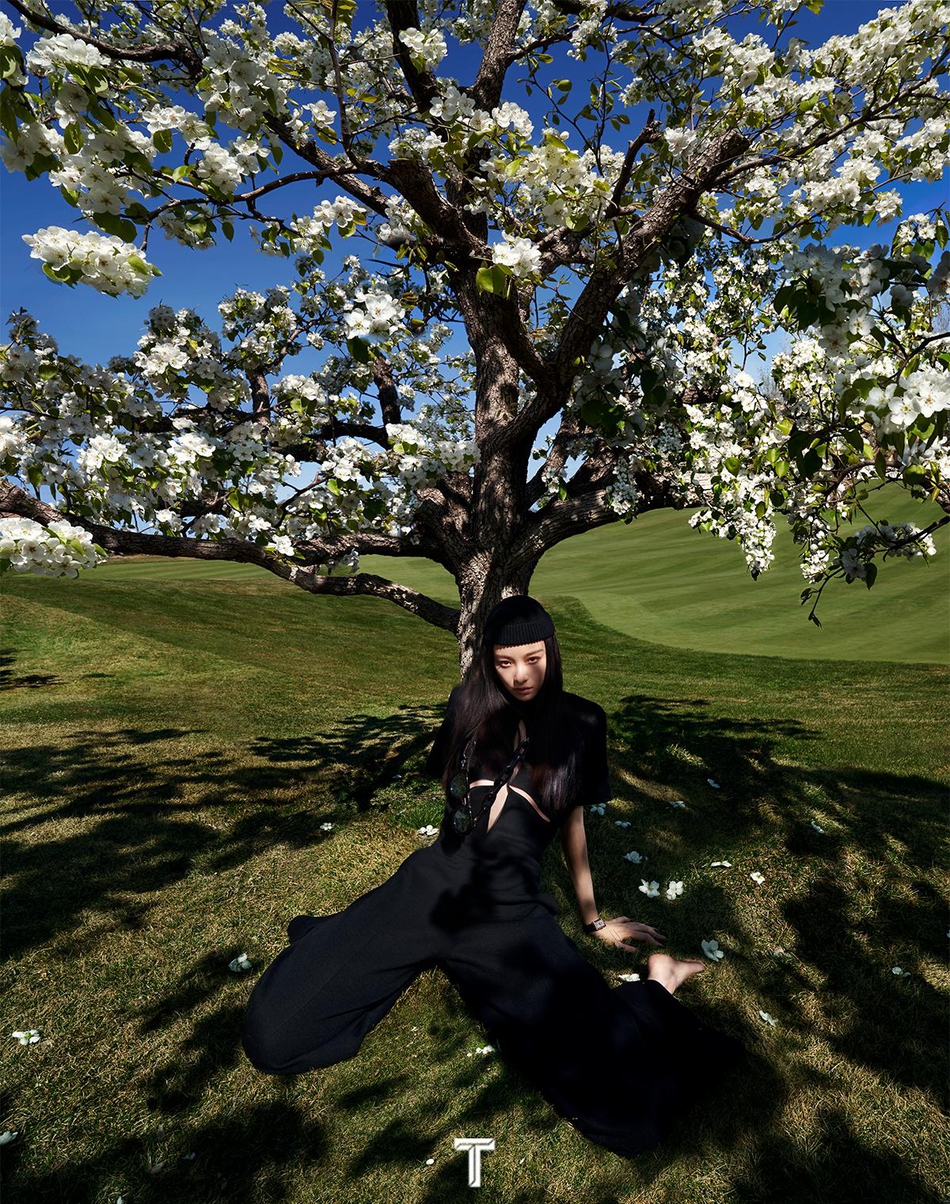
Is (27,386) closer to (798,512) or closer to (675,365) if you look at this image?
(675,365)

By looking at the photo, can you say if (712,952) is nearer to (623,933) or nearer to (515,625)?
(623,933)

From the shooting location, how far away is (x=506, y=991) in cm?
279

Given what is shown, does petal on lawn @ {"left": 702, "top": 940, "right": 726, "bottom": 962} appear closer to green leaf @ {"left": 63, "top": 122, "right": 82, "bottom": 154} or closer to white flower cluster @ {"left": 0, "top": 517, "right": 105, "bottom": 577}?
white flower cluster @ {"left": 0, "top": 517, "right": 105, "bottom": 577}

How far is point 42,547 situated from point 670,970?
374 cm

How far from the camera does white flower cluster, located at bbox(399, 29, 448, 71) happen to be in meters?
3.66

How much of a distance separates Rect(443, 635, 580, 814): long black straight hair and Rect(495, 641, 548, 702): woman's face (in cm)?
3

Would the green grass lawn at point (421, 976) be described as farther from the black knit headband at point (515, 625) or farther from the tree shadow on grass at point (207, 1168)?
the black knit headband at point (515, 625)

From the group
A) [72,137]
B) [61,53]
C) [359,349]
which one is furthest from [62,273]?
[359,349]

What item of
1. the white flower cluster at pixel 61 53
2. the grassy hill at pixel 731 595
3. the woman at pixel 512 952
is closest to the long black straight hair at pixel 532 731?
the woman at pixel 512 952

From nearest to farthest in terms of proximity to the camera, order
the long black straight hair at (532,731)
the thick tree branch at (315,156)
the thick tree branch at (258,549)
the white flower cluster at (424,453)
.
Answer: the long black straight hair at (532,731) → the thick tree branch at (315,156) → the thick tree branch at (258,549) → the white flower cluster at (424,453)

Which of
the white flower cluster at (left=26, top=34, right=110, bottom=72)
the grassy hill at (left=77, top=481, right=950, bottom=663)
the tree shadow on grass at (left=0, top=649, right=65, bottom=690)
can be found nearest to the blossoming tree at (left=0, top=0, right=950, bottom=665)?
the white flower cluster at (left=26, top=34, right=110, bottom=72)

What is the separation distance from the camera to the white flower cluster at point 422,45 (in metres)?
3.66

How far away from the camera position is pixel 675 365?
3.60 metres

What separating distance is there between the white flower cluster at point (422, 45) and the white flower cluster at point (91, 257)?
228 centimetres
